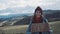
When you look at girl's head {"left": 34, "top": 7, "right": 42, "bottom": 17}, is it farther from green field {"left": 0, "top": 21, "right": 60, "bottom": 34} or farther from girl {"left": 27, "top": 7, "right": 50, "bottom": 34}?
green field {"left": 0, "top": 21, "right": 60, "bottom": 34}

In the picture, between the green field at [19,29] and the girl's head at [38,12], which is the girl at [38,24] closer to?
the girl's head at [38,12]

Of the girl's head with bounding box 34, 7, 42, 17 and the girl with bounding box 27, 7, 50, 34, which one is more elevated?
the girl's head with bounding box 34, 7, 42, 17

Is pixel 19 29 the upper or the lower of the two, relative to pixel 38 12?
lower

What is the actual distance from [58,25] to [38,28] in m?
Result: 0.41

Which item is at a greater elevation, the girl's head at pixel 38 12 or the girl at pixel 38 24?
the girl's head at pixel 38 12

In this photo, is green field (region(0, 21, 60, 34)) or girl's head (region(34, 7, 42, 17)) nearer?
girl's head (region(34, 7, 42, 17))

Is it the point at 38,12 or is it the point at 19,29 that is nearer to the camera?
the point at 38,12

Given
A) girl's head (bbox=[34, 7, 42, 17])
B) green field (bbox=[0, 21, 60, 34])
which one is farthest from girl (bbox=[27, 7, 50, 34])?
green field (bbox=[0, 21, 60, 34])

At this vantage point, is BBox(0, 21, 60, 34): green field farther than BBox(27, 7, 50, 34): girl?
Yes

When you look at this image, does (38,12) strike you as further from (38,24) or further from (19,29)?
(19,29)

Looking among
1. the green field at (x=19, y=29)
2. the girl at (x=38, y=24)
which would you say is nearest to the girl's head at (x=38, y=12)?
the girl at (x=38, y=24)

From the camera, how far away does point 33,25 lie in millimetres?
2822

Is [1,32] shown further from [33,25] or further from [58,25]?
[58,25]

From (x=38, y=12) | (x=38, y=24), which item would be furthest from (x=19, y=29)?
(x=38, y=12)
